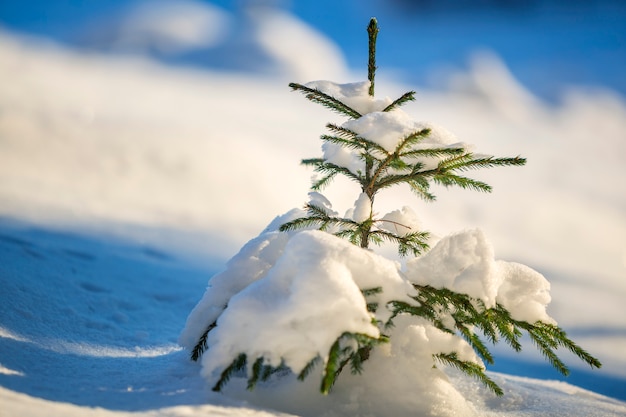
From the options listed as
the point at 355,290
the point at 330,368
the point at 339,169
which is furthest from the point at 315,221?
the point at 330,368

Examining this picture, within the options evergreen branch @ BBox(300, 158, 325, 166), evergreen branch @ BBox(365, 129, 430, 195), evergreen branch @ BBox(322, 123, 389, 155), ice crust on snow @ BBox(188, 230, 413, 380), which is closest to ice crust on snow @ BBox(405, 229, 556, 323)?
ice crust on snow @ BBox(188, 230, 413, 380)

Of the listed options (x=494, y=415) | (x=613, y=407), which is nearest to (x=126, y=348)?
(x=494, y=415)

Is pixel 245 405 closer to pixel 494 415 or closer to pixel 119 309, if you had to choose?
pixel 494 415

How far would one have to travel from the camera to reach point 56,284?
7035mm

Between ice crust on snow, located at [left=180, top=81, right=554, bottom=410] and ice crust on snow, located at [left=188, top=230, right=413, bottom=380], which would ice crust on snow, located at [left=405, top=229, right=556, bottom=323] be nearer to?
ice crust on snow, located at [left=180, top=81, right=554, bottom=410]

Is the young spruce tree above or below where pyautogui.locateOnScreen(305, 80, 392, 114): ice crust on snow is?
below

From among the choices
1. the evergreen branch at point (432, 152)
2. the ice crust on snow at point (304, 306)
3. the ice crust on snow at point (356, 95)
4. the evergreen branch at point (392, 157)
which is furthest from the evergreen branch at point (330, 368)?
the ice crust on snow at point (356, 95)

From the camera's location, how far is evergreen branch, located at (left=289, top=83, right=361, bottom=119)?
4.15 meters

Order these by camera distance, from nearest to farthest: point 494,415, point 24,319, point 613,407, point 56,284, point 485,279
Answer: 1. point 485,279
2. point 494,415
3. point 24,319
4. point 613,407
5. point 56,284

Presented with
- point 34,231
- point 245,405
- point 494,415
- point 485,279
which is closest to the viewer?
point 245,405

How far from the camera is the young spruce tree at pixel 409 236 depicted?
3.45 metres

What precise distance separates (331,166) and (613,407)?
15.2ft

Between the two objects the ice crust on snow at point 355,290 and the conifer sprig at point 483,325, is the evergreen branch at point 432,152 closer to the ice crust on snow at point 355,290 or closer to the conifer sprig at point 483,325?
the ice crust on snow at point 355,290

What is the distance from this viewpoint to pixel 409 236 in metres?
4.29
